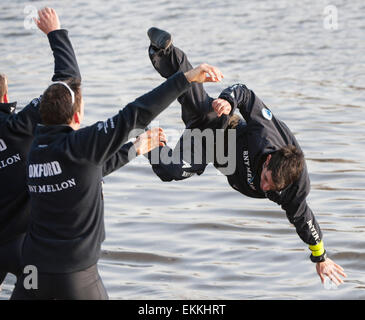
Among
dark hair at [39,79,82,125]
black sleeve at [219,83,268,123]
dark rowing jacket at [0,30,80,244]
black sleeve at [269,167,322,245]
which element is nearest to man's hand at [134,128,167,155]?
dark hair at [39,79,82,125]

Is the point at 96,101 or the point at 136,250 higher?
the point at 136,250

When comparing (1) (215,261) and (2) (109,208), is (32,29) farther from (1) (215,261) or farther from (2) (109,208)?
(1) (215,261)

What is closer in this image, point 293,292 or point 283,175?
point 283,175

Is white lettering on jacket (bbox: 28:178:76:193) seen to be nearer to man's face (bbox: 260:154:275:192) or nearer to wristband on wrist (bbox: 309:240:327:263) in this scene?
man's face (bbox: 260:154:275:192)

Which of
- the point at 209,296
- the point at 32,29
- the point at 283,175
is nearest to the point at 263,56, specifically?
the point at 32,29

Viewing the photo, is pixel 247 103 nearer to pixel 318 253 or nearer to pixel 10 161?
pixel 318 253

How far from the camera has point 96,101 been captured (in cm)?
1445

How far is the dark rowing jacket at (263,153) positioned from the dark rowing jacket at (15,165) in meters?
1.50

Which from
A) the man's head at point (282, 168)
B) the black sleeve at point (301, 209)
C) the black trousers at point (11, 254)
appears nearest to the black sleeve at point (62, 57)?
the black trousers at point (11, 254)

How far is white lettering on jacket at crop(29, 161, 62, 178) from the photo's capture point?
15.0 feet

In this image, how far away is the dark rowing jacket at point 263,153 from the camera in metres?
6.14

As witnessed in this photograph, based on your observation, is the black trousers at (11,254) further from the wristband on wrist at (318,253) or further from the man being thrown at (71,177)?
the wristband on wrist at (318,253)

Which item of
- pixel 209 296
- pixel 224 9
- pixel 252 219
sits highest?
pixel 209 296

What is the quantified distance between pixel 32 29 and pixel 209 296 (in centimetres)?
1372
